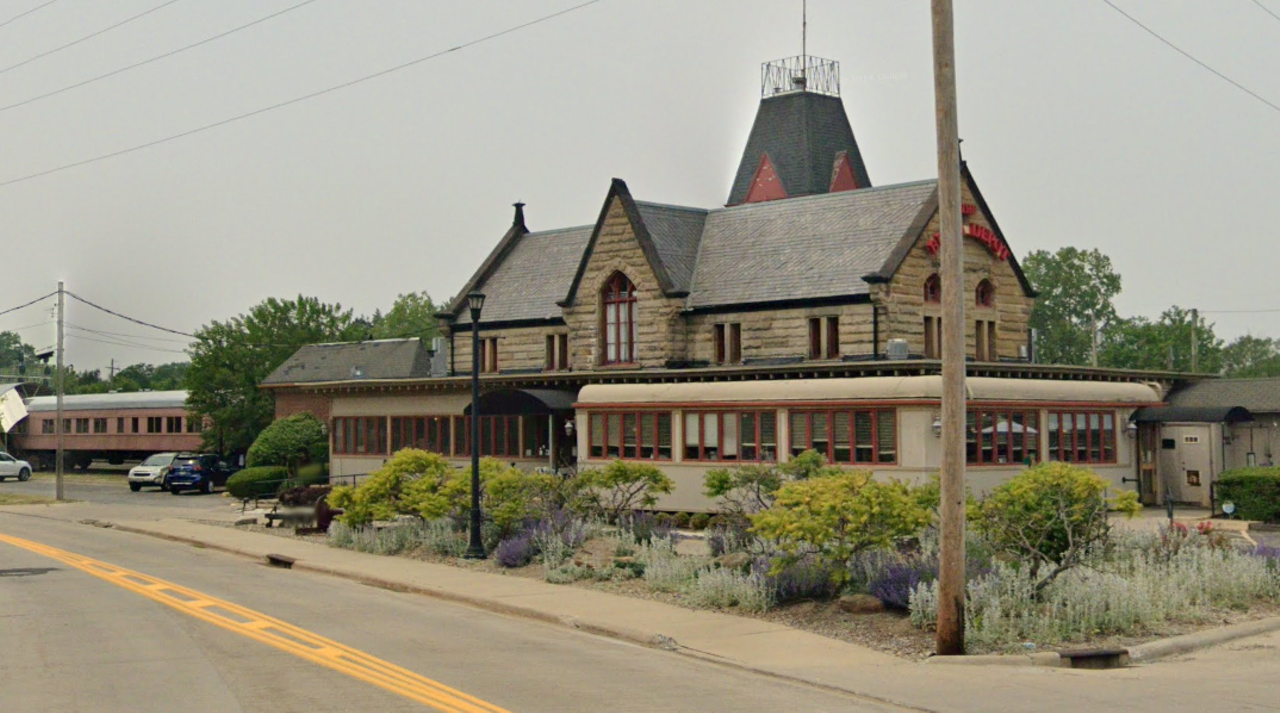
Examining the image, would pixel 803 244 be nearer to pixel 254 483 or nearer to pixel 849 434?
pixel 849 434

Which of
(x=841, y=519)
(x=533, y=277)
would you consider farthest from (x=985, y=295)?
(x=841, y=519)

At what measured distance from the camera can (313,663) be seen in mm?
15836

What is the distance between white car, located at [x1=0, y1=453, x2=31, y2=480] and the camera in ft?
242

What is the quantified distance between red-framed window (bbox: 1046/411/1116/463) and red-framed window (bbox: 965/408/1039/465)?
2.61ft

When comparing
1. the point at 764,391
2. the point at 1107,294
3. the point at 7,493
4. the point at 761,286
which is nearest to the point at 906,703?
the point at 764,391

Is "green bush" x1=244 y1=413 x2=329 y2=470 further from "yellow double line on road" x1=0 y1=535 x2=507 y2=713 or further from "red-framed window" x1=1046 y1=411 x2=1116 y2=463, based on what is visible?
"red-framed window" x1=1046 y1=411 x2=1116 y2=463

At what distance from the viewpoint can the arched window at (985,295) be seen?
43062mm

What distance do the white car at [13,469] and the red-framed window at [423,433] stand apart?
35.1 metres

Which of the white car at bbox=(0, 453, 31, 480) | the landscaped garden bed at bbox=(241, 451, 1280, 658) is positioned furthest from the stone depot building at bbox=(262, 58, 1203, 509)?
the white car at bbox=(0, 453, 31, 480)

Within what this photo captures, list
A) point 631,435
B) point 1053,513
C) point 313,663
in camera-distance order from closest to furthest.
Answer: point 313,663, point 1053,513, point 631,435

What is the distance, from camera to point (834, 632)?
60.3 feet

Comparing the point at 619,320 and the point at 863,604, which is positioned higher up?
the point at 619,320

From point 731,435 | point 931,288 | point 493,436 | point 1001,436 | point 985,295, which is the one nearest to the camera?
point 1001,436

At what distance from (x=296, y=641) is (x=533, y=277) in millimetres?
35394
